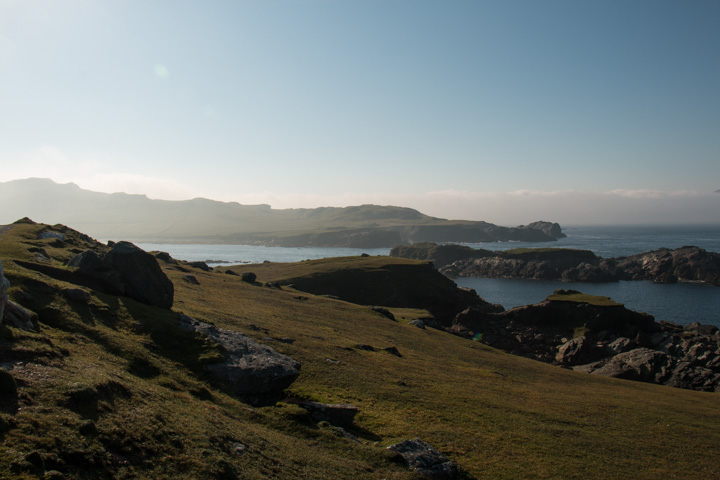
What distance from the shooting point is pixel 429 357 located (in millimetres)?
44531

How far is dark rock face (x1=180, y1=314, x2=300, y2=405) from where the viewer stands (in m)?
21.6

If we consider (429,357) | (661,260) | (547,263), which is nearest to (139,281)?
(429,357)

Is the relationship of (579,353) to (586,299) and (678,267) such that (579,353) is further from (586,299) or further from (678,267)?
(678,267)

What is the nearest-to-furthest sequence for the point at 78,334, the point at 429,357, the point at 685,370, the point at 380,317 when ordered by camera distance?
the point at 78,334 → the point at 429,357 → the point at 685,370 → the point at 380,317

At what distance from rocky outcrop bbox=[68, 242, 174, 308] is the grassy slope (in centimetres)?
268

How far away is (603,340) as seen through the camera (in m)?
81.3

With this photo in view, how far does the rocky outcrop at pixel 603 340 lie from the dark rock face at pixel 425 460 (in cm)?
4595

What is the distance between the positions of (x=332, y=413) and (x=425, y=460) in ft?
16.9

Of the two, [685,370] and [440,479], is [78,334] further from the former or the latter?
[685,370]

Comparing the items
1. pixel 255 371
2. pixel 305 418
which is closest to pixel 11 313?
pixel 255 371

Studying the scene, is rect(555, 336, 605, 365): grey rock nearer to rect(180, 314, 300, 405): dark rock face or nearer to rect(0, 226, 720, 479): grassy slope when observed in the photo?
rect(0, 226, 720, 479): grassy slope

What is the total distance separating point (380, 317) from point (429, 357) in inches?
759

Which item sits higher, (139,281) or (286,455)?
(139,281)

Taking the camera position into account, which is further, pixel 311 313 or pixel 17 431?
pixel 311 313
